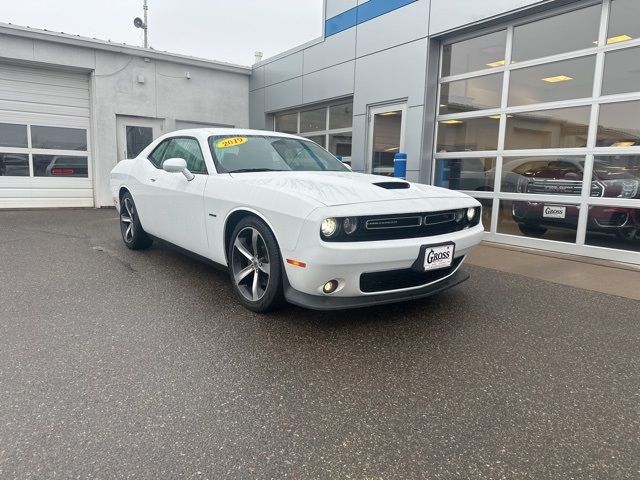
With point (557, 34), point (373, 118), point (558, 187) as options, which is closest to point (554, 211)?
point (558, 187)

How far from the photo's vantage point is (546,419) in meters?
2.03

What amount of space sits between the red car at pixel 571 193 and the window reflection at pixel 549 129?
0.25 meters

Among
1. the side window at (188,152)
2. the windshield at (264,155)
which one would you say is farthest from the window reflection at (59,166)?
the windshield at (264,155)

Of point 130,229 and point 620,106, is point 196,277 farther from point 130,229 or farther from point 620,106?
point 620,106

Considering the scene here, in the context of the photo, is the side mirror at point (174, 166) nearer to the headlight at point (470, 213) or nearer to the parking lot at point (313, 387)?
the parking lot at point (313, 387)

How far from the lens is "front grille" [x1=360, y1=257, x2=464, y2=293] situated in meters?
2.79

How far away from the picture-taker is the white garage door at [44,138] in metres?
9.67

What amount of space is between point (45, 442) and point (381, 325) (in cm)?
204

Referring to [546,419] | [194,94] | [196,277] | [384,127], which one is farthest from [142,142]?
[546,419]

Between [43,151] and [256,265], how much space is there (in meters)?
9.29

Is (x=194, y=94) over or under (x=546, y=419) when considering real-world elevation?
over

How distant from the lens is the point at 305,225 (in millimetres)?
2668

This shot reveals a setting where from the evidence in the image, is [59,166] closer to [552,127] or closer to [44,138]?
[44,138]

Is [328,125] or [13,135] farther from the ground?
[328,125]
